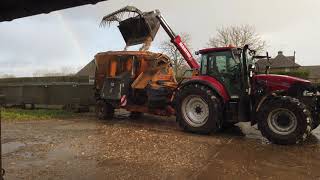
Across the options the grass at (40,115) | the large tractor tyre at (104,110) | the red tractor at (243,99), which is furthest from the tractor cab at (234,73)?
the grass at (40,115)

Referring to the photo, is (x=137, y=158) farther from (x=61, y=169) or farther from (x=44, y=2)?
(x=44, y=2)

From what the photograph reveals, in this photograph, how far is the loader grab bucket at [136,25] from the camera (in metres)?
14.0

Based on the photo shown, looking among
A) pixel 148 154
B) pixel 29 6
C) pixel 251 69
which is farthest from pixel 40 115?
pixel 29 6

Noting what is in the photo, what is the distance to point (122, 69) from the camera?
46.1 feet

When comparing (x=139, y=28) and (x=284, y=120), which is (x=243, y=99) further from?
(x=139, y=28)

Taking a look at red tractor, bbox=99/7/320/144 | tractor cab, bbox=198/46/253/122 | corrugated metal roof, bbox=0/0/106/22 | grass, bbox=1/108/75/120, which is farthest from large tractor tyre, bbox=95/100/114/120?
corrugated metal roof, bbox=0/0/106/22

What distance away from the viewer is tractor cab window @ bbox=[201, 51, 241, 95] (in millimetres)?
10562

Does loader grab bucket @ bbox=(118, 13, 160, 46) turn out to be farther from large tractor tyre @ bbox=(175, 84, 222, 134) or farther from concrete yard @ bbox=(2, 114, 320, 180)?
concrete yard @ bbox=(2, 114, 320, 180)

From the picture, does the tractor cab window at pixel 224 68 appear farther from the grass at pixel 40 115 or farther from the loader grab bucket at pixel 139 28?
the grass at pixel 40 115

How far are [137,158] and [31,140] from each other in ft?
11.4

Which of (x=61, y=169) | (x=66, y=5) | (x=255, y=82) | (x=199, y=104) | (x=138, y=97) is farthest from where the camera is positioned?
(x=138, y=97)

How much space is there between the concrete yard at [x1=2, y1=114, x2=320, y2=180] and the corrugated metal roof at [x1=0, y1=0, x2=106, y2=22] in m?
2.75

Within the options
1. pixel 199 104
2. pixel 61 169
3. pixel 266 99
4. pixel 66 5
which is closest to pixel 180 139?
pixel 199 104

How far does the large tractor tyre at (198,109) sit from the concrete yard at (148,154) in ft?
1.11
